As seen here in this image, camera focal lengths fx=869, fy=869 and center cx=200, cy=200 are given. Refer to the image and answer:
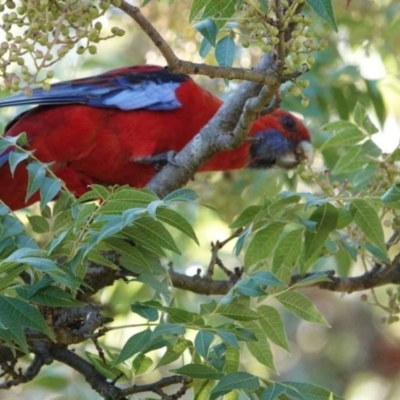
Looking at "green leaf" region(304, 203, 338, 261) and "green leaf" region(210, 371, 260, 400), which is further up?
"green leaf" region(304, 203, 338, 261)

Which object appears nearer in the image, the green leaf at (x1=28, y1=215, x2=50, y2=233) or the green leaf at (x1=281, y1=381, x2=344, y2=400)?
the green leaf at (x1=281, y1=381, x2=344, y2=400)

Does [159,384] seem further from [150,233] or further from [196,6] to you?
[196,6]

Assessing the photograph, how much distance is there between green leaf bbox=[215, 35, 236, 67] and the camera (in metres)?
1.97

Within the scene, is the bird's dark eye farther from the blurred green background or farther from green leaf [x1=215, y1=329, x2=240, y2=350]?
green leaf [x1=215, y1=329, x2=240, y2=350]

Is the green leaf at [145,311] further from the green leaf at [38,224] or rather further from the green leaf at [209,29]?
the green leaf at [209,29]

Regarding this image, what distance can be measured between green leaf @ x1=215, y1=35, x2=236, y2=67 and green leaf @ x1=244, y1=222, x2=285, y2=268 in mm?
403

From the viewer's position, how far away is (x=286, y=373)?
17.2ft

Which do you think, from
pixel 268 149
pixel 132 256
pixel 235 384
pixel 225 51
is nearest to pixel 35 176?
pixel 132 256

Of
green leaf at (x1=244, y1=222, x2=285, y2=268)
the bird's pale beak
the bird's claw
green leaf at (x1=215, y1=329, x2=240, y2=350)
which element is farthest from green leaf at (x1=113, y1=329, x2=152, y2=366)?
the bird's pale beak

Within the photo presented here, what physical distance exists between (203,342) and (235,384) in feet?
0.34

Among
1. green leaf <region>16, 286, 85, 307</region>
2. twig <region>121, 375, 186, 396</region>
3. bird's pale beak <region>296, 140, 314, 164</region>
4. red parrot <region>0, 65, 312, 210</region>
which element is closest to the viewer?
green leaf <region>16, 286, 85, 307</region>

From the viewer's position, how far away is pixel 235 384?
1.65 metres

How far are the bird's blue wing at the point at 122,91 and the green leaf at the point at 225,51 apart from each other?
52.3 inches

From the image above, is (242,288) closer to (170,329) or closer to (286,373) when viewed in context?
(170,329)
